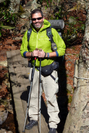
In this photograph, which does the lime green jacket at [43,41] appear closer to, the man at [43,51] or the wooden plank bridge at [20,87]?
the man at [43,51]

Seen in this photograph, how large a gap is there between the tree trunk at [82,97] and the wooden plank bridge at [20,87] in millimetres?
1257

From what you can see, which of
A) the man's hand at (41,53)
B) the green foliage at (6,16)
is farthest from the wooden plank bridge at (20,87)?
the green foliage at (6,16)

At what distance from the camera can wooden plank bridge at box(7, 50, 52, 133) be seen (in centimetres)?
413

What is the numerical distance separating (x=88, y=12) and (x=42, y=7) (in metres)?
8.32

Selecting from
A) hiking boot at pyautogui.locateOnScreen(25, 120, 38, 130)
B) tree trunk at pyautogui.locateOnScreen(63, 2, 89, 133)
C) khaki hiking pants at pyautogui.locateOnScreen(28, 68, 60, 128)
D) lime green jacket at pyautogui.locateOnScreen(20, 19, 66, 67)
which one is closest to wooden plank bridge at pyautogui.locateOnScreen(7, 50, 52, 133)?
hiking boot at pyautogui.locateOnScreen(25, 120, 38, 130)

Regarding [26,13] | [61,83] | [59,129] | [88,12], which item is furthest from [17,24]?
[88,12]

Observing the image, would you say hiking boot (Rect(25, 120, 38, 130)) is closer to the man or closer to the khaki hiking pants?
the khaki hiking pants

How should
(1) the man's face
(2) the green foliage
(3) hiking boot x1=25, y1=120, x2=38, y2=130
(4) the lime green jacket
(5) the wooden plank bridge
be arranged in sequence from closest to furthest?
(1) the man's face
(4) the lime green jacket
(3) hiking boot x1=25, y1=120, x2=38, y2=130
(5) the wooden plank bridge
(2) the green foliage

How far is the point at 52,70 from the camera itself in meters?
3.60

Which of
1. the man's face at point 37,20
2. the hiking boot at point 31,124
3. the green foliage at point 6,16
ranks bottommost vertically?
the hiking boot at point 31,124

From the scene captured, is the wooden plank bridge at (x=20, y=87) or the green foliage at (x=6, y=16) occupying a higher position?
the green foliage at (x=6, y=16)

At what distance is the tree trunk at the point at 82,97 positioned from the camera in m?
2.71

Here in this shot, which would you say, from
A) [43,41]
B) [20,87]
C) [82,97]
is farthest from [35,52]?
[20,87]

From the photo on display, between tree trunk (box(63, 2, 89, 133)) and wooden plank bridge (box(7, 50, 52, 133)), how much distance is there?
126 cm
